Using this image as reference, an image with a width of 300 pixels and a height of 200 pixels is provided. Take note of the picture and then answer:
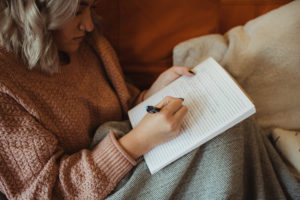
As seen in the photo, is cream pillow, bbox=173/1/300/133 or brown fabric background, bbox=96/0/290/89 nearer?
cream pillow, bbox=173/1/300/133

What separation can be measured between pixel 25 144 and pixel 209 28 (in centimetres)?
77

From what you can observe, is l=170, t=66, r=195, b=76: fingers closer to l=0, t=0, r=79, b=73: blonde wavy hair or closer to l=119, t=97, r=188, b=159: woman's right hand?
l=119, t=97, r=188, b=159: woman's right hand

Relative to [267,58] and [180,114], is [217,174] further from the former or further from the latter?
[267,58]

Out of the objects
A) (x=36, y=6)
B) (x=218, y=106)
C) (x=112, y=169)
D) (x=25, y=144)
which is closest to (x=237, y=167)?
(x=218, y=106)

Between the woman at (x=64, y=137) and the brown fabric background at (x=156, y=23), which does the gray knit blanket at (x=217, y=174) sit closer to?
the woman at (x=64, y=137)

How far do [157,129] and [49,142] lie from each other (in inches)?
10.9

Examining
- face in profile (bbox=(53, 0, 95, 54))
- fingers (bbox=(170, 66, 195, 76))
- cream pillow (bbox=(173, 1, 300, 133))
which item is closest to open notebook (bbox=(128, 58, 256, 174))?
fingers (bbox=(170, 66, 195, 76))

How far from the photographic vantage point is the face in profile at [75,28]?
26.1 inches

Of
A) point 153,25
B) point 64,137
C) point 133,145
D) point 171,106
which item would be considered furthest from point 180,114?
point 153,25

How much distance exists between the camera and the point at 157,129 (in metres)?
0.63

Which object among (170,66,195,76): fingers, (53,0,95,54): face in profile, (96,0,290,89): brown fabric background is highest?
(53,0,95,54): face in profile

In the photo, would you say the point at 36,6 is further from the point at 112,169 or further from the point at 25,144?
the point at 112,169

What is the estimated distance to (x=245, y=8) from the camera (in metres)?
1.02

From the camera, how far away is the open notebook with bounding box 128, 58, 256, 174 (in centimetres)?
60
